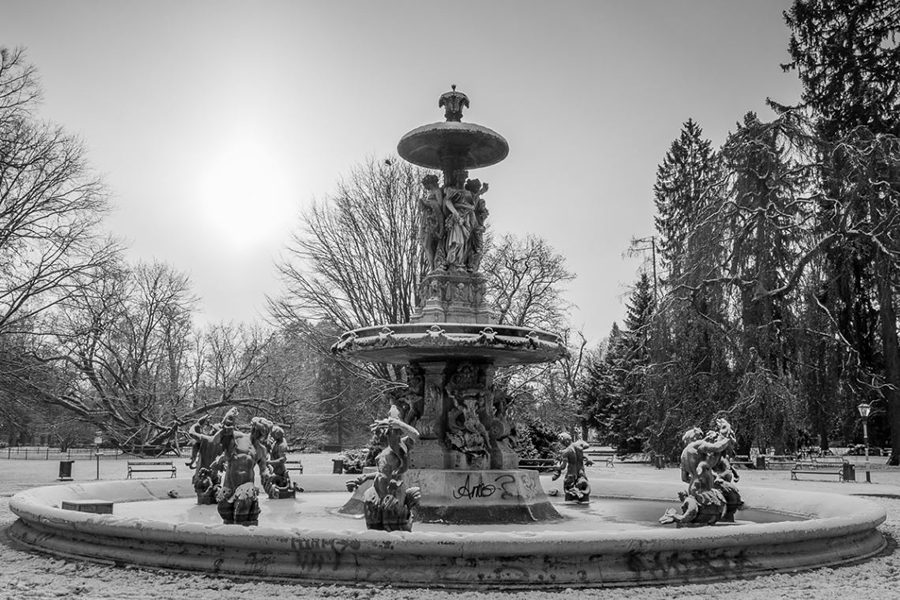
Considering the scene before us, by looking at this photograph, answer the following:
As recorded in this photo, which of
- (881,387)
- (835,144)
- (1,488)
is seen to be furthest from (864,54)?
(1,488)

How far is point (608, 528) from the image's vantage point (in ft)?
28.3

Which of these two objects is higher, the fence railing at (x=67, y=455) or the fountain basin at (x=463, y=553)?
Answer: the fountain basin at (x=463, y=553)

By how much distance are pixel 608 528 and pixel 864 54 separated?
3324 centimetres

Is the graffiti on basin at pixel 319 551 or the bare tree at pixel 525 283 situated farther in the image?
the bare tree at pixel 525 283

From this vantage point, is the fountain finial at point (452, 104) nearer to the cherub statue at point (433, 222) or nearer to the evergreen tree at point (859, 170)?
the cherub statue at point (433, 222)

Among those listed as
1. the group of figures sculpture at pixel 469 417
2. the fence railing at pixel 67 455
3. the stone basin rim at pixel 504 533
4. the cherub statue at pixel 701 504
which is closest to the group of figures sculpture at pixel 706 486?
the cherub statue at pixel 701 504

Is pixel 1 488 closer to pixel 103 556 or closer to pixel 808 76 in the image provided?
pixel 103 556

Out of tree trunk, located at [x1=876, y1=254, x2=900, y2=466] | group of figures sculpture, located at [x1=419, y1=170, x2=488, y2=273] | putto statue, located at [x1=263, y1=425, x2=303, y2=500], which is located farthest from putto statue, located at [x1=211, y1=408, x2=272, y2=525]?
tree trunk, located at [x1=876, y1=254, x2=900, y2=466]

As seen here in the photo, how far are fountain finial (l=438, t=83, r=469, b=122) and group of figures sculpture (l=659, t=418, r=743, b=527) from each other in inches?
217

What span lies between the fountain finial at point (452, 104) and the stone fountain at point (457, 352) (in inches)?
0.6

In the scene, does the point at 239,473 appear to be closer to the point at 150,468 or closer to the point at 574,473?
the point at 574,473

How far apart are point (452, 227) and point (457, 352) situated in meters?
2.18

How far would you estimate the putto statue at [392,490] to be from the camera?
7230 mm

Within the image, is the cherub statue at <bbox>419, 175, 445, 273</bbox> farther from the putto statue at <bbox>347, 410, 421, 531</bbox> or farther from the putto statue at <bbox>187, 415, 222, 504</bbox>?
the putto statue at <bbox>347, 410, 421, 531</bbox>
